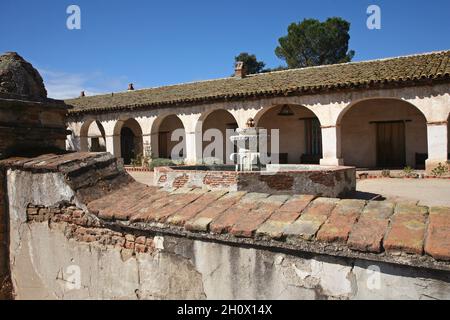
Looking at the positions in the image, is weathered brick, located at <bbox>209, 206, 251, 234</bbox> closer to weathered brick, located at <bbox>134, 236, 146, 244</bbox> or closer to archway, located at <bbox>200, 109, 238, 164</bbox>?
weathered brick, located at <bbox>134, 236, 146, 244</bbox>

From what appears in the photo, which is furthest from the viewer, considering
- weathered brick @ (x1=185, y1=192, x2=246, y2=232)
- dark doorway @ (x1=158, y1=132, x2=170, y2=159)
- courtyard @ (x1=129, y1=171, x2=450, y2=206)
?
dark doorway @ (x1=158, y1=132, x2=170, y2=159)

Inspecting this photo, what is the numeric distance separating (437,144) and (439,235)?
1228cm

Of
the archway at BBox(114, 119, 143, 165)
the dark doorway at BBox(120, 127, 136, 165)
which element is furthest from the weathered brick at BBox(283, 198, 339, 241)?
the dark doorway at BBox(120, 127, 136, 165)

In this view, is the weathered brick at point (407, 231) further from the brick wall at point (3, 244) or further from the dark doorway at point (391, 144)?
the dark doorway at point (391, 144)

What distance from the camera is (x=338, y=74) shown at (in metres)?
Answer: 14.6

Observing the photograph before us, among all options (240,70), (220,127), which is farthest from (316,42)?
(220,127)

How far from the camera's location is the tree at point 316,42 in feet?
122

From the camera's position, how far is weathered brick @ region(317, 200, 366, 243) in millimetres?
1643

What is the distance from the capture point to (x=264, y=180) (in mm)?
7531

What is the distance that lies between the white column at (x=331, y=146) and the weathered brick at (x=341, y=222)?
12.4 metres

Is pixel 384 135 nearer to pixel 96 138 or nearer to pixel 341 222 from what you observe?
pixel 341 222

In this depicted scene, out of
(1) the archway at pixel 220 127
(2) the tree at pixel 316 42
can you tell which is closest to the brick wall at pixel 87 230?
(1) the archway at pixel 220 127

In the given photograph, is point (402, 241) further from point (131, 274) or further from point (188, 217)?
point (131, 274)

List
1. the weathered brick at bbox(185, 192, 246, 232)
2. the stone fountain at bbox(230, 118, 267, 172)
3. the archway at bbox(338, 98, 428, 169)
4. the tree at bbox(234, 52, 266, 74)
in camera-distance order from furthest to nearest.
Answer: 1. the tree at bbox(234, 52, 266, 74)
2. the archway at bbox(338, 98, 428, 169)
3. the stone fountain at bbox(230, 118, 267, 172)
4. the weathered brick at bbox(185, 192, 246, 232)
